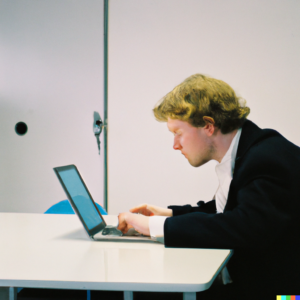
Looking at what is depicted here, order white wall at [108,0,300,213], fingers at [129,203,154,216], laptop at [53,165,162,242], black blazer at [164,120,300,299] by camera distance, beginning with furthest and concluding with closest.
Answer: white wall at [108,0,300,213] → fingers at [129,203,154,216] → laptop at [53,165,162,242] → black blazer at [164,120,300,299]

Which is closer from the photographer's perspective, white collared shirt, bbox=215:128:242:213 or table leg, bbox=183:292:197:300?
table leg, bbox=183:292:197:300

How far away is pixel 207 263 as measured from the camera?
2.47 feet

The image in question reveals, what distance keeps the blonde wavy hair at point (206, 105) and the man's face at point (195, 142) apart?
0.02 metres

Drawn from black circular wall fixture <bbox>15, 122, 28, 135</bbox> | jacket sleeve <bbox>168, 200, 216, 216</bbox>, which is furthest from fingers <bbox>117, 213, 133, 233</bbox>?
black circular wall fixture <bbox>15, 122, 28, 135</bbox>

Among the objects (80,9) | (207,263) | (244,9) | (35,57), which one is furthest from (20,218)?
(244,9)

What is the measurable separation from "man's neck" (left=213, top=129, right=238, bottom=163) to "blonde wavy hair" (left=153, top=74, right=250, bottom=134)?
16mm

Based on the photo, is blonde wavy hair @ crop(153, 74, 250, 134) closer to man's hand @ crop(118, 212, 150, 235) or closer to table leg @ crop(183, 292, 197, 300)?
man's hand @ crop(118, 212, 150, 235)

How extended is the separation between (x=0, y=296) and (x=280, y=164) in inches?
30.5

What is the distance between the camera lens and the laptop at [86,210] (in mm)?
943

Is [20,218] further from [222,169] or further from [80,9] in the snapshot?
[80,9]

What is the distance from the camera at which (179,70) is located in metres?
2.84

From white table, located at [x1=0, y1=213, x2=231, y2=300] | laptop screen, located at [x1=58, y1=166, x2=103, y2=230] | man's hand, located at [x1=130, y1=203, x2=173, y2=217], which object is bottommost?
white table, located at [x1=0, y1=213, x2=231, y2=300]

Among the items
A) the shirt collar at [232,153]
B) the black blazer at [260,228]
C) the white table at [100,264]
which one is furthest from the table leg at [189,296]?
the shirt collar at [232,153]

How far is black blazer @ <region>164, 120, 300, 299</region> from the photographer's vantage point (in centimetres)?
82
